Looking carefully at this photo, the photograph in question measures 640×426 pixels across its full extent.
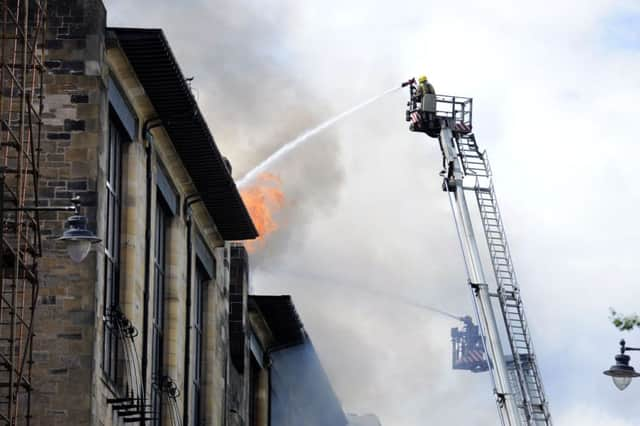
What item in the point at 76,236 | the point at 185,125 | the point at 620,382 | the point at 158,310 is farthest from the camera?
the point at 158,310

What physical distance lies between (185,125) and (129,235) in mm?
3721

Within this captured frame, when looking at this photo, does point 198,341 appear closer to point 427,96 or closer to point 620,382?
point 427,96

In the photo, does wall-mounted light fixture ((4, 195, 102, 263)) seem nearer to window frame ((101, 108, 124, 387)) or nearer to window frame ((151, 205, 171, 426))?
window frame ((101, 108, 124, 387))

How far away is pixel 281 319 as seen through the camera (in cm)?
4628

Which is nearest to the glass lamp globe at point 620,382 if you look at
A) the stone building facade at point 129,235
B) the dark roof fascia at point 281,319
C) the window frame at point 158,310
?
the stone building facade at point 129,235

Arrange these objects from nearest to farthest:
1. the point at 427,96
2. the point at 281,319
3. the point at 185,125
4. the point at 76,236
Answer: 1. the point at 76,236
2. the point at 185,125
3. the point at 427,96
4. the point at 281,319

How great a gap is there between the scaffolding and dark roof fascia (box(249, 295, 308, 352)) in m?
18.0

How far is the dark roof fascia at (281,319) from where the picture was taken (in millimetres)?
44625

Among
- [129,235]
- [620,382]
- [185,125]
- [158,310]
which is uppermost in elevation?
[185,125]

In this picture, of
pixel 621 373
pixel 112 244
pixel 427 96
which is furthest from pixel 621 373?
pixel 427 96

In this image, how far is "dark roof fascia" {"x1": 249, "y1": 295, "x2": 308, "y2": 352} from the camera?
4462cm

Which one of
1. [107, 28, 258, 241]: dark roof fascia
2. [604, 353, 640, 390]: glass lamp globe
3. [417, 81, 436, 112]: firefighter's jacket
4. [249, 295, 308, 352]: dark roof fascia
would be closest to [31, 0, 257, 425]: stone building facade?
[107, 28, 258, 241]: dark roof fascia

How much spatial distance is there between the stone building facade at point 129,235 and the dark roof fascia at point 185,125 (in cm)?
3

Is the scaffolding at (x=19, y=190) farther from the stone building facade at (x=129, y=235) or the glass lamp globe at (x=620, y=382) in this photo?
the glass lamp globe at (x=620, y=382)
